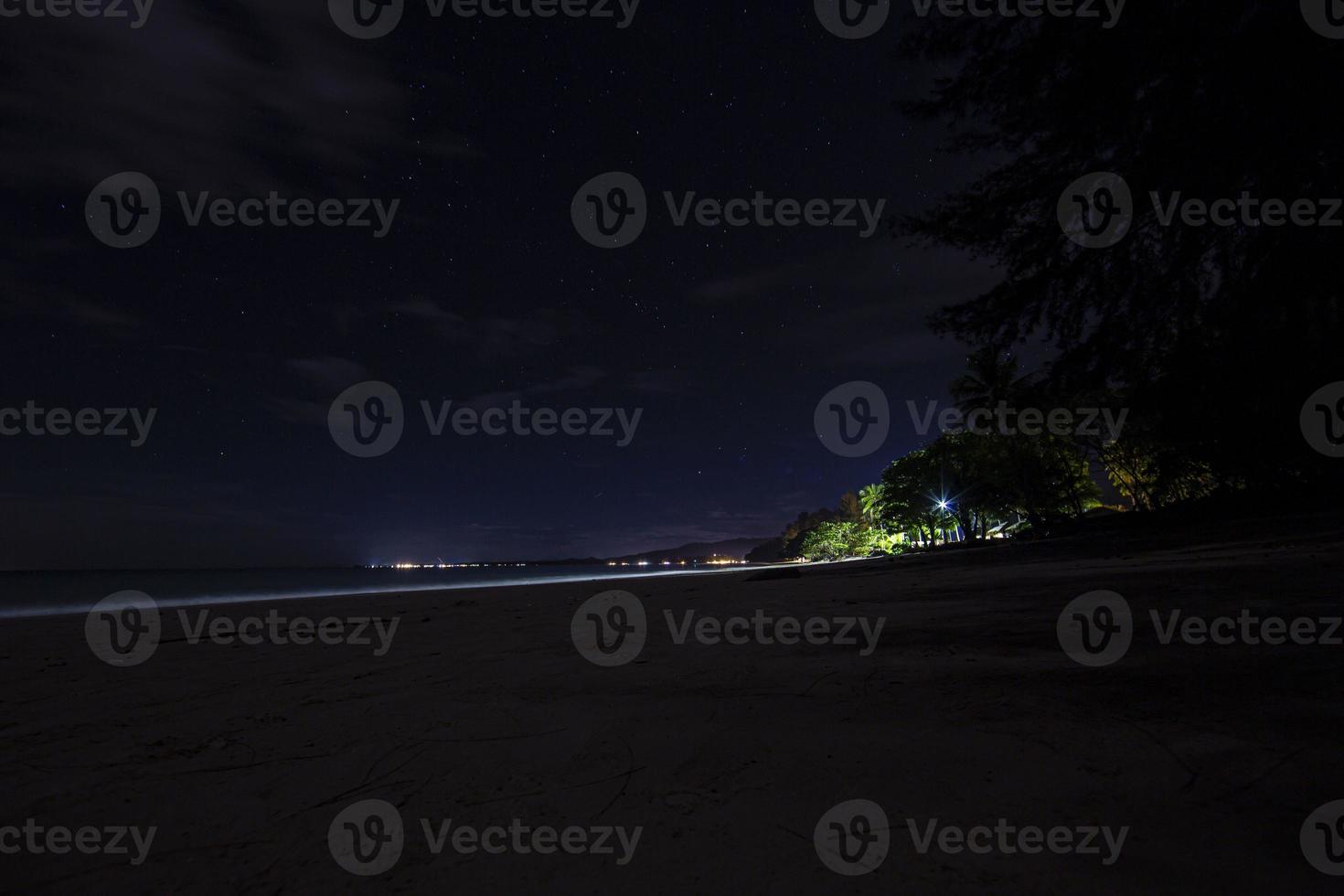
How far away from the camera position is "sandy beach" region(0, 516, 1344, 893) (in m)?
1.42

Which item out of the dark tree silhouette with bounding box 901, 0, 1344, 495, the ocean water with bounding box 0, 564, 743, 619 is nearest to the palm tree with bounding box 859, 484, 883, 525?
the ocean water with bounding box 0, 564, 743, 619

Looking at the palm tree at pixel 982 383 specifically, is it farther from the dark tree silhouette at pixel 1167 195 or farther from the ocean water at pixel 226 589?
the dark tree silhouette at pixel 1167 195

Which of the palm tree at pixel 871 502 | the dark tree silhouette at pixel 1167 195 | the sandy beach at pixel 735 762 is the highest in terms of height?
the palm tree at pixel 871 502

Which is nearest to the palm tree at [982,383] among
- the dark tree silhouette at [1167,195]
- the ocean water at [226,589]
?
the ocean water at [226,589]

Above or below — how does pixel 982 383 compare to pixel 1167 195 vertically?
above

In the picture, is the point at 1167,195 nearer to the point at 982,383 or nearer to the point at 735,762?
the point at 735,762

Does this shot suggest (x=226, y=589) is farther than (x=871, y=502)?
No

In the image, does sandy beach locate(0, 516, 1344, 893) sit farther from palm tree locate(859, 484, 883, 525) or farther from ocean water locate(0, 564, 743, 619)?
palm tree locate(859, 484, 883, 525)

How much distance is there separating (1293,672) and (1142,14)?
224 inches

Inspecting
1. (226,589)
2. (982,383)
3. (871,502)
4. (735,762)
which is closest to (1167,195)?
(735,762)

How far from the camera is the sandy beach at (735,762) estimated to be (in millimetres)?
1417

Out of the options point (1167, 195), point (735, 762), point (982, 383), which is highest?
point (982, 383)

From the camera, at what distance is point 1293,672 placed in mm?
2215

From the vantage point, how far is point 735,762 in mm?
2010
